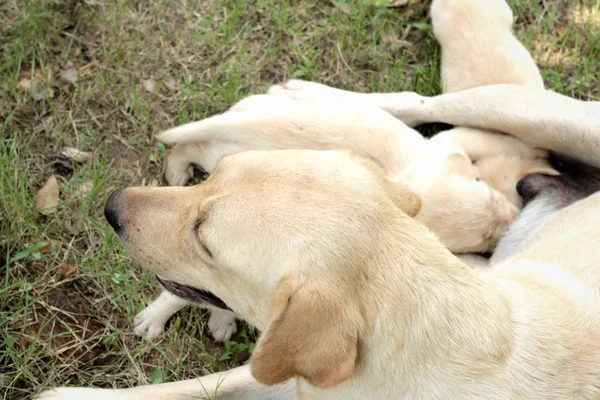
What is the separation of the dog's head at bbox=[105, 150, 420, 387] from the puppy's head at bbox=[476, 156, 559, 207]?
51.0 inches

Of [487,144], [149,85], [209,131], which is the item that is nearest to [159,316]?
[209,131]

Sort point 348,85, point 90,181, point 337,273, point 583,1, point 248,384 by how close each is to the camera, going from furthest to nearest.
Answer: point 583,1 < point 348,85 < point 90,181 < point 248,384 < point 337,273

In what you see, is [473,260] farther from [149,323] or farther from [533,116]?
[149,323]

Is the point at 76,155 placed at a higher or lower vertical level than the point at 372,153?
lower

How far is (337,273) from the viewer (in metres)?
2.27

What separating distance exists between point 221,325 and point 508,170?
1.82 meters

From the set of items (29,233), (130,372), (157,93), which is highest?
(157,93)

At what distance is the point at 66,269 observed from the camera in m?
3.56

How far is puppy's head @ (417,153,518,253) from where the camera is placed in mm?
3482

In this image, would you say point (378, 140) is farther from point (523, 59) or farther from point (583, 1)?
point (583, 1)

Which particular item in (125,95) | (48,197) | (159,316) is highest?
(125,95)

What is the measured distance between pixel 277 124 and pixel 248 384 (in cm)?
131

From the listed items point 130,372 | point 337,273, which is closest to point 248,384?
point 130,372

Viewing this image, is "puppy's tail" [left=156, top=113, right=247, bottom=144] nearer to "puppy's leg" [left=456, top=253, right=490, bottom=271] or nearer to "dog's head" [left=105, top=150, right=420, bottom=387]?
"dog's head" [left=105, top=150, right=420, bottom=387]
